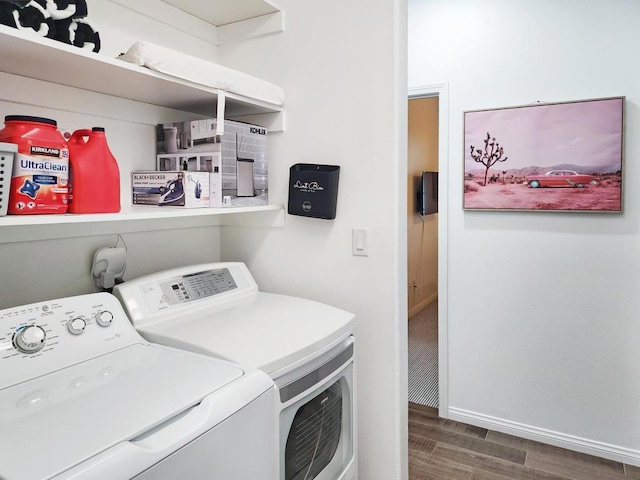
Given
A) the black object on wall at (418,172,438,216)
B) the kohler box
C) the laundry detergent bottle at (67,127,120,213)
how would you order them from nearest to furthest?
the laundry detergent bottle at (67,127,120,213) → the kohler box → the black object on wall at (418,172,438,216)

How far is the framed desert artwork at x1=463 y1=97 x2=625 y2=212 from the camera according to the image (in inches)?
89.7

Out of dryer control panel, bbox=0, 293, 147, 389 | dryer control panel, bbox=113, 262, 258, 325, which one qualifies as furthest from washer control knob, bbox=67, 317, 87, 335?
dryer control panel, bbox=113, 262, 258, 325

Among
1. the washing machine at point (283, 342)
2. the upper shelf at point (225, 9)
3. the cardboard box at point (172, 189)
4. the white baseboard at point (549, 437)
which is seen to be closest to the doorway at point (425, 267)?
the white baseboard at point (549, 437)

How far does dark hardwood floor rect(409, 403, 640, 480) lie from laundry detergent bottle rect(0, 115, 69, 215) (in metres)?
2.06

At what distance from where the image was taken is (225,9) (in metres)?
1.81

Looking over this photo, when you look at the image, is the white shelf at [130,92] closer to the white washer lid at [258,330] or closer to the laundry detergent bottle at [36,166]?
the laundry detergent bottle at [36,166]

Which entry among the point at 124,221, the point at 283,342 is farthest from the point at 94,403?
the point at 124,221

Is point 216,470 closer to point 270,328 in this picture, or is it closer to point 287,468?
point 287,468

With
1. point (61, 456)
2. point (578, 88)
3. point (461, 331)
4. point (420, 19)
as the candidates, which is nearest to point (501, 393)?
point (461, 331)

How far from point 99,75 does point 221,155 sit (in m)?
0.43

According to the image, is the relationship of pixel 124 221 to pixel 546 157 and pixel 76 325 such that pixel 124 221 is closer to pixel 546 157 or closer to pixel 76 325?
pixel 76 325

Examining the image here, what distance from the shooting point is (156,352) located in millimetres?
1201

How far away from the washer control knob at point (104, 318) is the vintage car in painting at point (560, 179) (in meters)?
2.19

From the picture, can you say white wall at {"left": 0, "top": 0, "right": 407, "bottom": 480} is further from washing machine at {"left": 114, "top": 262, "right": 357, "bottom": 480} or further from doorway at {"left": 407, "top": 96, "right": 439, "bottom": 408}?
doorway at {"left": 407, "top": 96, "right": 439, "bottom": 408}
